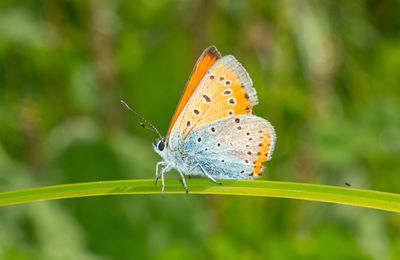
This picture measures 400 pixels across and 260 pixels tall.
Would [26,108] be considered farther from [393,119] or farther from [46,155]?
[393,119]

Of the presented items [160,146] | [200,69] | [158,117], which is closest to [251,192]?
[200,69]

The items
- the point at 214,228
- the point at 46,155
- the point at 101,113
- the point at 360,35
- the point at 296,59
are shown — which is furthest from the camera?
the point at 360,35

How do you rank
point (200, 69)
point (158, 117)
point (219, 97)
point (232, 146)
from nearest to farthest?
point (200, 69)
point (219, 97)
point (232, 146)
point (158, 117)

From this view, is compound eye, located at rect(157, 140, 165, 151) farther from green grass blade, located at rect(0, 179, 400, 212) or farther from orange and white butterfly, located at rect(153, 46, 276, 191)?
green grass blade, located at rect(0, 179, 400, 212)

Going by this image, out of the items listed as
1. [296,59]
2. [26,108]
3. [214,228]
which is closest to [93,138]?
[26,108]

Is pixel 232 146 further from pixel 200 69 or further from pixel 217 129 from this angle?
pixel 200 69

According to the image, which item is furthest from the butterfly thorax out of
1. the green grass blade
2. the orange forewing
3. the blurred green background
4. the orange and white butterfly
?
the blurred green background
